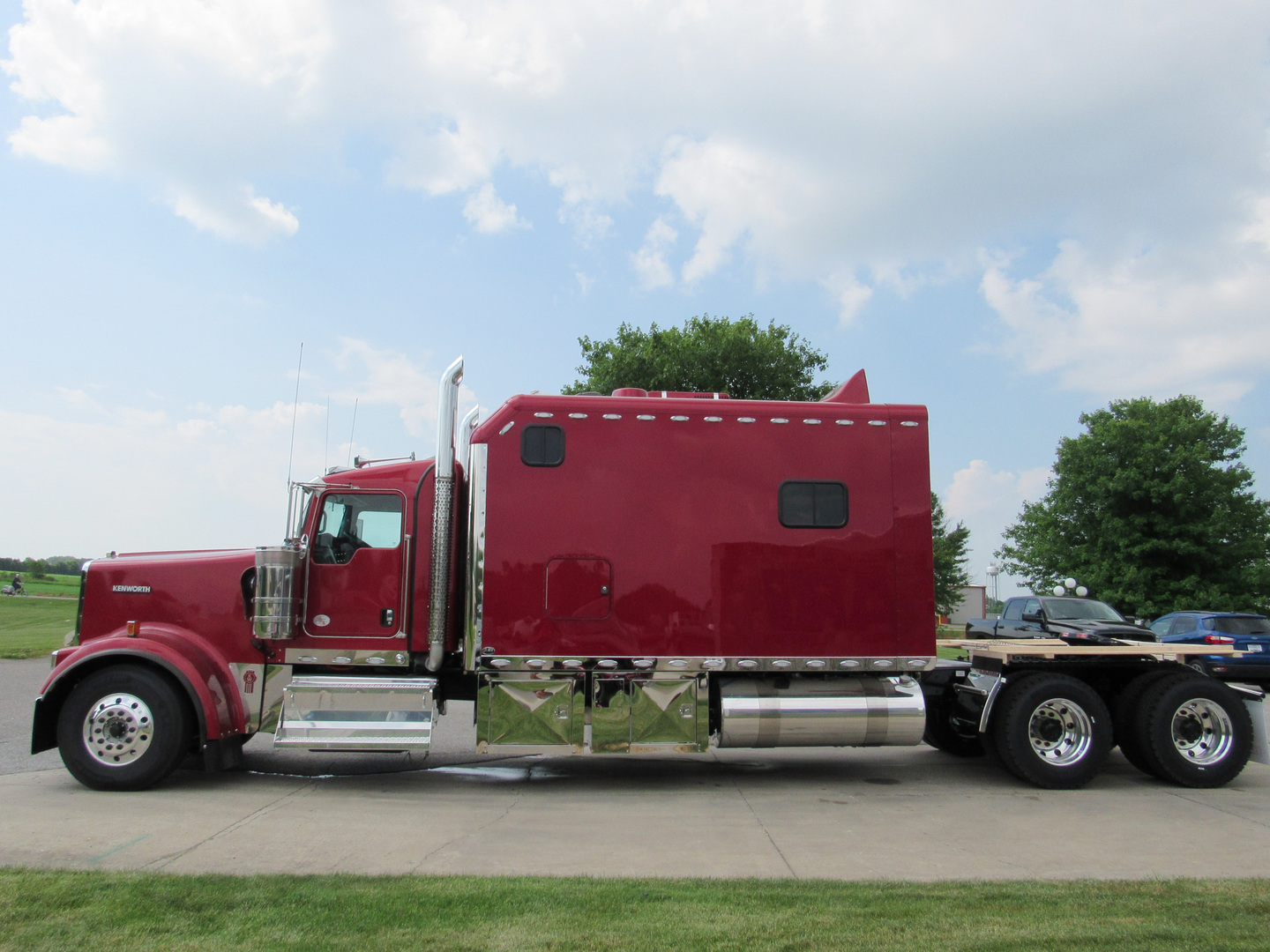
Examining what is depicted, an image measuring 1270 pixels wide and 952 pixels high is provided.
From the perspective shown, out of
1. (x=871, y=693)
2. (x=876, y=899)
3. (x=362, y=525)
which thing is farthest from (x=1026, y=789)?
(x=362, y=525)

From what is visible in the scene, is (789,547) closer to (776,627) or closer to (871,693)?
(776,627)

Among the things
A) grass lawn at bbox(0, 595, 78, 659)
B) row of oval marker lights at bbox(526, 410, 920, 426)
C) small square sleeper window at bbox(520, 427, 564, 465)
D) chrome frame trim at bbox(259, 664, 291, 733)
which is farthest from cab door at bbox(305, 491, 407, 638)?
grass lawn at bbox(0, 595, 78, 659)

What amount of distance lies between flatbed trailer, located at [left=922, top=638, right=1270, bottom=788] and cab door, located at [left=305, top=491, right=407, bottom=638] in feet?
18.4

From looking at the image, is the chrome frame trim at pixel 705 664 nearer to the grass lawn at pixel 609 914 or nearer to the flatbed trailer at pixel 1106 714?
the flatbed trailer at pixel 1106 714

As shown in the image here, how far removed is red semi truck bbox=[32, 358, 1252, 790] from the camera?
7621 mm

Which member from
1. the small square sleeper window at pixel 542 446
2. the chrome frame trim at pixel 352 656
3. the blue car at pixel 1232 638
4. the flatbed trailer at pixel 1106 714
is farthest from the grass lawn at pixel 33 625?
the blue car at pixel 1232 638

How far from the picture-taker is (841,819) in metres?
6.80

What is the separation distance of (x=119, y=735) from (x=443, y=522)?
10.4 feet

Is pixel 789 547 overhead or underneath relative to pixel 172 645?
overhead

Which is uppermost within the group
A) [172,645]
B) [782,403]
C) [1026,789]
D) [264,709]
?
[782,403]

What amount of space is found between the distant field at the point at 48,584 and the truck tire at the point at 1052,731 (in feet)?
226

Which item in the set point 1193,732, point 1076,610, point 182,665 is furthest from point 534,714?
point 1076,610

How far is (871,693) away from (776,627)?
1112 mm

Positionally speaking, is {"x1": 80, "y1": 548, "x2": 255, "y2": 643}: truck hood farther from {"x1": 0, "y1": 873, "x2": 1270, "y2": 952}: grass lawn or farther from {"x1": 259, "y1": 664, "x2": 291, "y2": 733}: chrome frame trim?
{"x1": 0, "y1": 873, "x2": 1270, "y2": 952}: grass lawn
